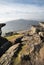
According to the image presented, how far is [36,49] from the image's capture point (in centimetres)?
5153

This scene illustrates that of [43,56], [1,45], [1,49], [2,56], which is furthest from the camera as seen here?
[1,45]

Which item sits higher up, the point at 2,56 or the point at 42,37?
the point at 42,37

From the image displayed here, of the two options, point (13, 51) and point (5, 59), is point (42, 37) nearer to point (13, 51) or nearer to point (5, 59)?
point (13, 51)

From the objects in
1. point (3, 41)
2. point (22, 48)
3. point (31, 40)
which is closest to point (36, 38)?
point (31, 40)

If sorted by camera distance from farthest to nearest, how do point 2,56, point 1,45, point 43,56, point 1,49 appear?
point 1,45, point 1,49, point 2,56, point 43,56

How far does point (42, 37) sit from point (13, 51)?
508 inches

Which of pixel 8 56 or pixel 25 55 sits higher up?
pixel 25 55

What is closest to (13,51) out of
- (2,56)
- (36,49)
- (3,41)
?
(2,56)

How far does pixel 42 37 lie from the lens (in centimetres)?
5975

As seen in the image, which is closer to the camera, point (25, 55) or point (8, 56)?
point (25, 55)

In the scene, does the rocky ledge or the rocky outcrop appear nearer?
the rocky ledge

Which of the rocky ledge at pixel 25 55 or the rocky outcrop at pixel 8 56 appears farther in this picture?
the rocky outcrop at pixel 8 56

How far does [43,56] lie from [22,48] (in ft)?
30.8

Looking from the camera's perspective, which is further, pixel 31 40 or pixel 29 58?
pixel 31 40
